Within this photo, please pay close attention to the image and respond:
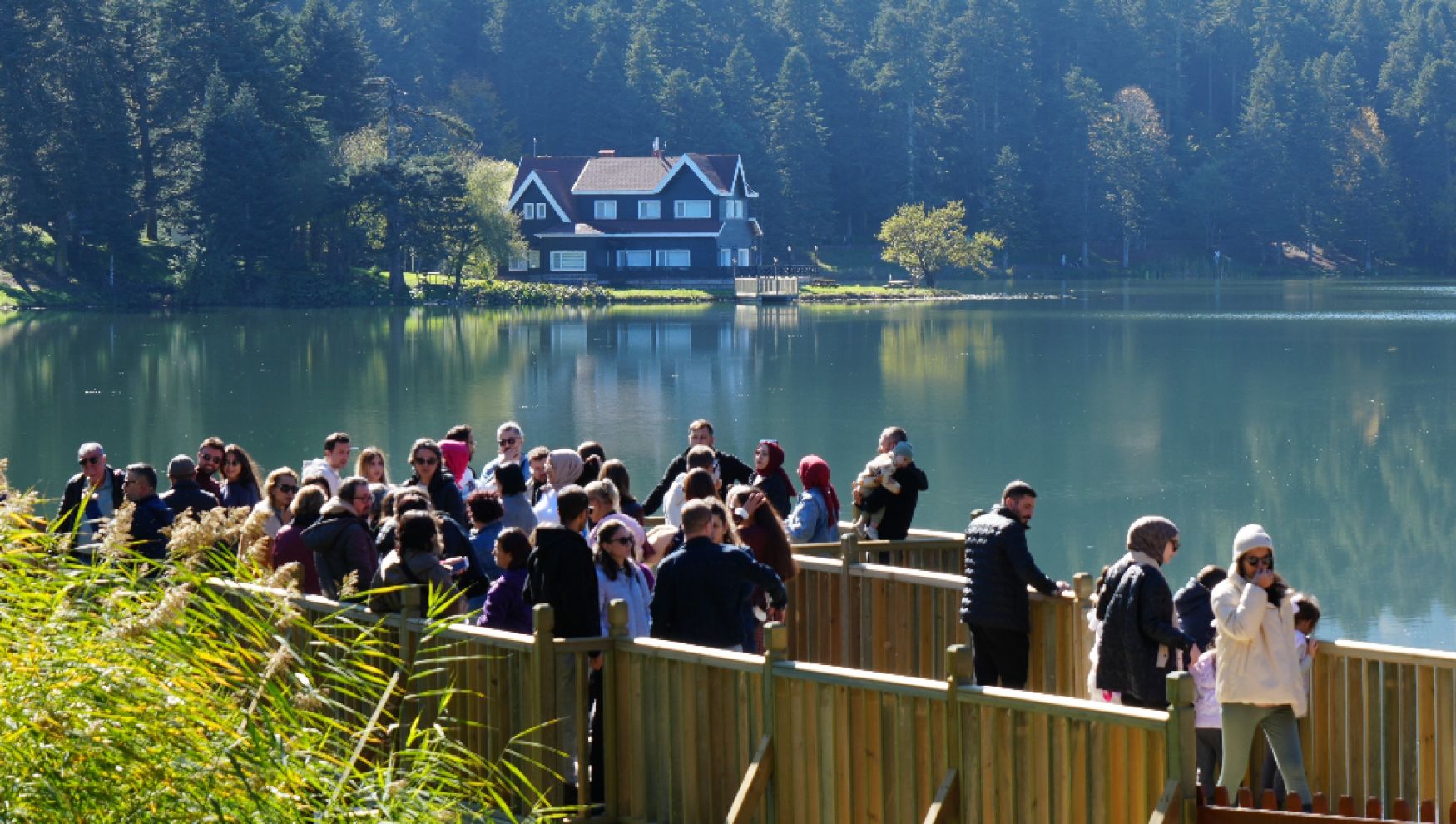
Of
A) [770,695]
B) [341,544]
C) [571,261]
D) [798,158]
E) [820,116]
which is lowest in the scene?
[770,695]

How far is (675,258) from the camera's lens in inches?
3728

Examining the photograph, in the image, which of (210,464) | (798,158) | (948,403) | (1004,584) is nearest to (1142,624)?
(1004,584)

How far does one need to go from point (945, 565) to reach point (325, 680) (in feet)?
16.5

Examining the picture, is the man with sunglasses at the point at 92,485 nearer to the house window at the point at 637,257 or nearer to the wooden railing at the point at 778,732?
the wooden railing at the point at 778,732

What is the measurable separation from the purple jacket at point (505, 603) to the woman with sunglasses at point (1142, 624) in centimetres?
258

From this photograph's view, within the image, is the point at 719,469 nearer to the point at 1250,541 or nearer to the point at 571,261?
the point at 1250,541

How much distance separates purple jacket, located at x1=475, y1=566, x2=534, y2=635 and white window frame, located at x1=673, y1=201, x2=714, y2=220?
8604 cm

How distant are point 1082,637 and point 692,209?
281 feet

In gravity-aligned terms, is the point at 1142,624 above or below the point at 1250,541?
below

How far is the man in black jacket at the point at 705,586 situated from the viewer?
27.0ft

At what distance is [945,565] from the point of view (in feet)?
38.3

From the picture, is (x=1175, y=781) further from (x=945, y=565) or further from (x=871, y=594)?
(x=945, y=565)

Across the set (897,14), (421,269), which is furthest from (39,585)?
(897,14)

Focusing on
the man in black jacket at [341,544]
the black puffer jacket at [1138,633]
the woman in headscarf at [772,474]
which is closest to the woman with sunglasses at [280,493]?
the man in black jacket at [341,544]
